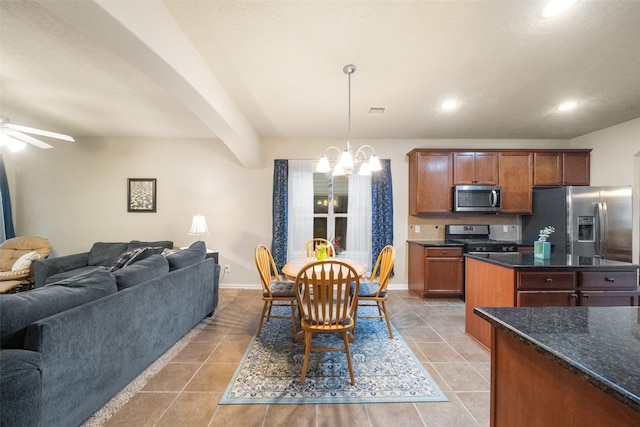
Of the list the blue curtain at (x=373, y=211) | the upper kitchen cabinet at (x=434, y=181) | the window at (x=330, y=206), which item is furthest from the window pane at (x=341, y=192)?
the upper kitchen cabinet at (x=434, y=181)

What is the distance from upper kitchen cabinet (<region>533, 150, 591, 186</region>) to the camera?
4.04 m

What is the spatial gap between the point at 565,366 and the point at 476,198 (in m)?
3.86

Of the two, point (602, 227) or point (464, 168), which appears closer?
point (602, 227)

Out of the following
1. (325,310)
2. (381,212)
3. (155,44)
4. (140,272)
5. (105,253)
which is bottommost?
(325,310)

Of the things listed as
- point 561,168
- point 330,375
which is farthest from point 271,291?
point 561,168

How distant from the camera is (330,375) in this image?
2002 millimetres

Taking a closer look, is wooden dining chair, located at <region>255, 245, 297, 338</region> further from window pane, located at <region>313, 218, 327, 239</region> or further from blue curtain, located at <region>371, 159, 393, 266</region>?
blue curtain, located at <region>371, 159, 393, 266</region>

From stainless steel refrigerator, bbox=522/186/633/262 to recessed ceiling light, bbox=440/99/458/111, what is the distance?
2.05 m

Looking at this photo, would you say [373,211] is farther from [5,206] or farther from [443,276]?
[5,206]

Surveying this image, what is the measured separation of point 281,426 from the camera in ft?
5.05

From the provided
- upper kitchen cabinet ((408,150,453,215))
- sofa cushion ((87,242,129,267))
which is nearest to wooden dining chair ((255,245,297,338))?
upper kitchen cabinet ((408,150,453,215))

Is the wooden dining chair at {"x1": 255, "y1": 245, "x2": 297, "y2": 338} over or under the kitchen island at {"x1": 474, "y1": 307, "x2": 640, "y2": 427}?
under

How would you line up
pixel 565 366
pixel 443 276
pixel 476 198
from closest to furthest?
pixel 565 366
pixel 443 276
pixel 476 198

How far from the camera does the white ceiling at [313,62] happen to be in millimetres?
1655
